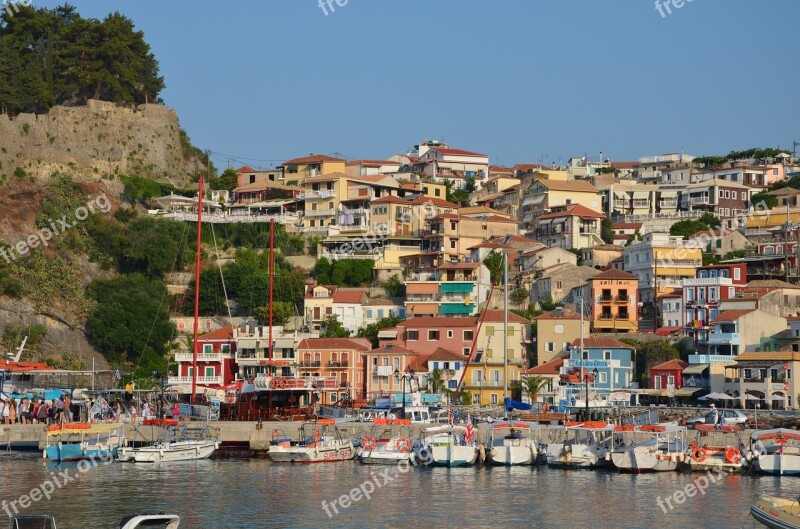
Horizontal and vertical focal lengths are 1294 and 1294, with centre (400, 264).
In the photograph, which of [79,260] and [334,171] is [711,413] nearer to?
[79,260]

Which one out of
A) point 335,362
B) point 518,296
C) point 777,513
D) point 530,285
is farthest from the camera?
point 530,285

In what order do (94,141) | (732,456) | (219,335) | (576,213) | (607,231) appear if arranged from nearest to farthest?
(732,456) < (219,335) < (576,213) < (94,141) < (607,231)

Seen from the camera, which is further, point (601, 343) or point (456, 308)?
point (456, 308)

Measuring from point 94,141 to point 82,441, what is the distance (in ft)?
171

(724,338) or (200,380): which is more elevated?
(724,338)

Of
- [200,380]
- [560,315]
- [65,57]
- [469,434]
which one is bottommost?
[469,434]

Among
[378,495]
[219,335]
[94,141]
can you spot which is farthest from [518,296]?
[378,495]

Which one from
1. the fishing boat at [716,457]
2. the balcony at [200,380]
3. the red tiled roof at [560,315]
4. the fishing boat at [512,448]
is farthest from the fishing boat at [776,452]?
the balcony at [200,380]

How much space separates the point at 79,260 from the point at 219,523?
185ft

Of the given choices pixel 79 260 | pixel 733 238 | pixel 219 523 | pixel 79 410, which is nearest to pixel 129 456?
pixel 79 410

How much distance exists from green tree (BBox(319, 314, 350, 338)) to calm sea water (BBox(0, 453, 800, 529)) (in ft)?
99.1

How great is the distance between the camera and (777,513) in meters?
33.0

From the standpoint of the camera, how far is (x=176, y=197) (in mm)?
100250

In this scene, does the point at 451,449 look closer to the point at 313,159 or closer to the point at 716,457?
the point at 716,457
